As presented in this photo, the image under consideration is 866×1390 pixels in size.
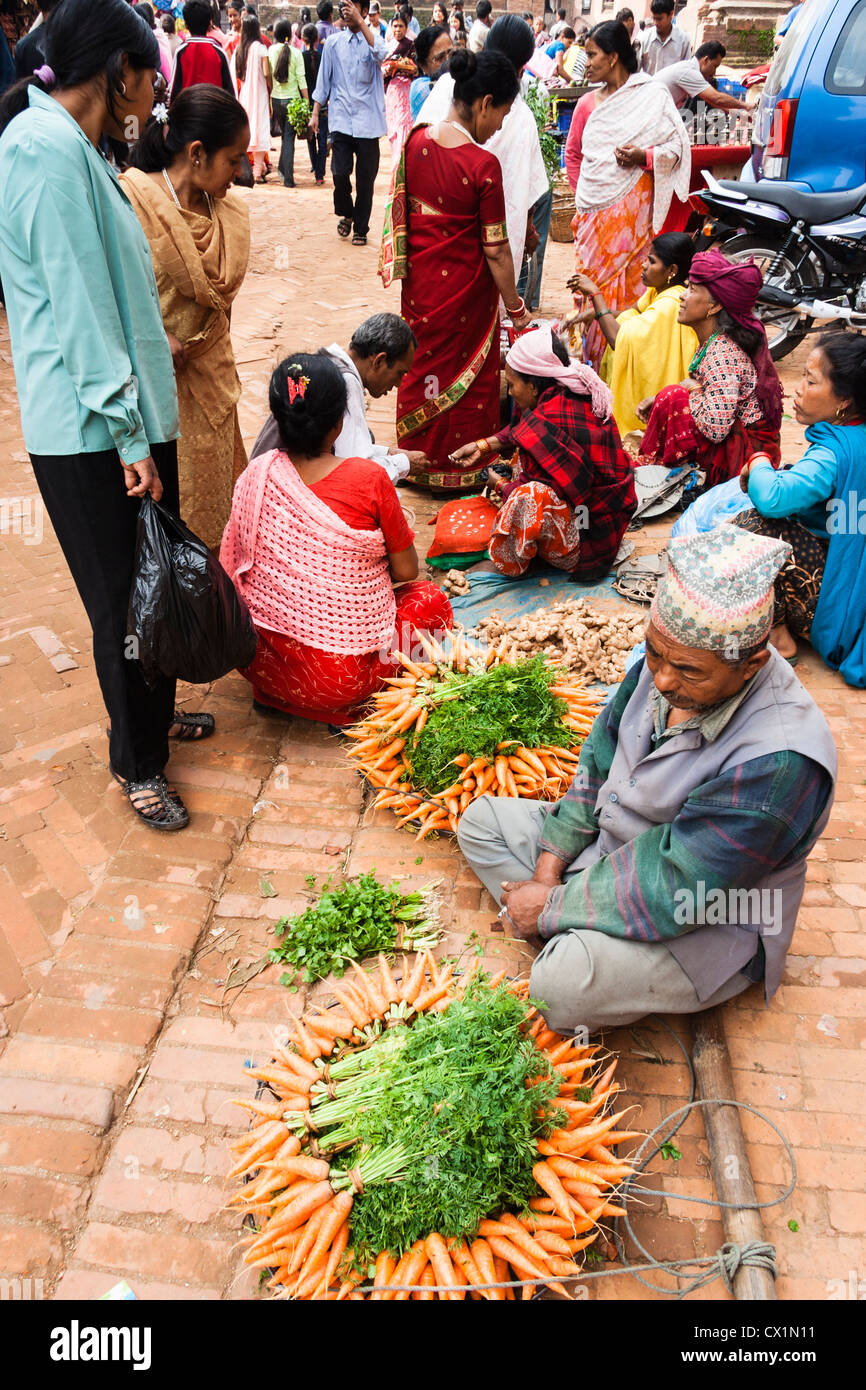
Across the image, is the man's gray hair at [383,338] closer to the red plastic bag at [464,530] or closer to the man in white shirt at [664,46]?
the red plastic bag at [464,530]

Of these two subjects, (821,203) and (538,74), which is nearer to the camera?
(821,203)

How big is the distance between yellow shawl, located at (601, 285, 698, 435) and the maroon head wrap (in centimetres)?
67

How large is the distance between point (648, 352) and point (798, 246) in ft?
8.21

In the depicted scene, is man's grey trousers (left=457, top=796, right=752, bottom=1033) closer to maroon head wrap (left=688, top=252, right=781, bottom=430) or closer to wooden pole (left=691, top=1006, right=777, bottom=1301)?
wooden pole (left=691, top=1006, right=777, bottom=1301)

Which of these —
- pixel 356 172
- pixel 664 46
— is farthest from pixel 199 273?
pixel 664 46

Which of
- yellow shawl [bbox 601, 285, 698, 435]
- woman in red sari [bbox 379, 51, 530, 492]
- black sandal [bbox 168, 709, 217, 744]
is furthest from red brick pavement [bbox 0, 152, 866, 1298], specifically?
yellow shawl [bbox 601, 285, 698, 435]

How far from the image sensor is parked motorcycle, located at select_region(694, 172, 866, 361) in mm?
6449

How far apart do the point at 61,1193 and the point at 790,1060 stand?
162 cm

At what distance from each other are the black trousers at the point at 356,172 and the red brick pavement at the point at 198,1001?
7.23 metres

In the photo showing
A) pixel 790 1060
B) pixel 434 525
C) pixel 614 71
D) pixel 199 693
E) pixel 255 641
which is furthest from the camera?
pixel 614 71

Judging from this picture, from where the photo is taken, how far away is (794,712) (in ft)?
5.96

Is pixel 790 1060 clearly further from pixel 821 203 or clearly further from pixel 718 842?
pixel 821 203

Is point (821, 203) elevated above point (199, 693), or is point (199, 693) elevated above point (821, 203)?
point (821, 203)

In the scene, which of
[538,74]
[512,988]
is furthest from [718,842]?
[538,74]
